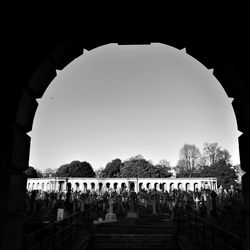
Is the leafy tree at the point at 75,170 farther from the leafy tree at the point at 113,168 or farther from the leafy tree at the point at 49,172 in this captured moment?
the leafy tree at the point at 49,172

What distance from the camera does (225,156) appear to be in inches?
2621

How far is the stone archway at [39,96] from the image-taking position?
7.93 feet

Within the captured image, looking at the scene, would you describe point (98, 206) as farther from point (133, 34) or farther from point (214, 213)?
point (133, 34)

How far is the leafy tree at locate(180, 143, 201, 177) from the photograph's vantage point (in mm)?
70713

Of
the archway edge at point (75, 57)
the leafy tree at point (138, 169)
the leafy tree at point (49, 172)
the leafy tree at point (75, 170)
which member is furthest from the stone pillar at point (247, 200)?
the leafy tree at point (49, 172)

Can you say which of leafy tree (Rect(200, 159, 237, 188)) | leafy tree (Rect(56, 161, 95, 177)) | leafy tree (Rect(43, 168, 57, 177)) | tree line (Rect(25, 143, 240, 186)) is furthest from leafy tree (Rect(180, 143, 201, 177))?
leafy tree (Rect(43, 168, 57, 177))

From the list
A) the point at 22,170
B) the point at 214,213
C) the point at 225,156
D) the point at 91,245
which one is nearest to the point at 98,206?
the point at 214,213

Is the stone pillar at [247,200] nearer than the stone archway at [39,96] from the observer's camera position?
No

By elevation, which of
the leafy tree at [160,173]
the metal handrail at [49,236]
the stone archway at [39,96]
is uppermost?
the leafy tree at [160,173]

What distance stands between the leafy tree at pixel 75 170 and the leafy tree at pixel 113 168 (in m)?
6.47

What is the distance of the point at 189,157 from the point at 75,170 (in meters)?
37.6

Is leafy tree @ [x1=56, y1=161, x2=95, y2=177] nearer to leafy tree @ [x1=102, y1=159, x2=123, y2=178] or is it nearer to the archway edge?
leafy tree @ [x1=102, y1=159, x2=123, y2=178]

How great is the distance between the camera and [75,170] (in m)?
83.8

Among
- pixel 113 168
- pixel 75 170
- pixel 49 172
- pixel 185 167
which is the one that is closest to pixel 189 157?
pixel 185 167
